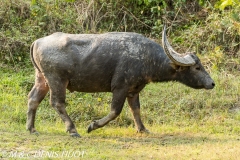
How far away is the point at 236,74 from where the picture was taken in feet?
40.4

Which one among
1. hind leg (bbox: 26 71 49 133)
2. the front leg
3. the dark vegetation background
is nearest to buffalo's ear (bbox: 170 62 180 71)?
the front leg

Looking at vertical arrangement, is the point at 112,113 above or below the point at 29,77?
above

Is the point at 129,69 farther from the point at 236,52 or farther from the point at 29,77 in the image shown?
the point at 236,52

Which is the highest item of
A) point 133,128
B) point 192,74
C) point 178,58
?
point 178,58

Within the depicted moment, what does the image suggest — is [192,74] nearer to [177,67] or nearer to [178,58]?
[177,67]

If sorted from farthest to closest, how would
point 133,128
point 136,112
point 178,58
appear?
point 133,128 → point 136,112 → point 178,58

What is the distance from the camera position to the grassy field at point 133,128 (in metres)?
7.55

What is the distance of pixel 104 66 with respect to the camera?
895 cm

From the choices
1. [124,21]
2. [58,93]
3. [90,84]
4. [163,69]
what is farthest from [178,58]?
[124,21]

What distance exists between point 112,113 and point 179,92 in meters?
3.03

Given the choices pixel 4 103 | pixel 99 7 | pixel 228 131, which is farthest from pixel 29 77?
pixel 228 131

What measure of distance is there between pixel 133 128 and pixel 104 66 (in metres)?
1.59

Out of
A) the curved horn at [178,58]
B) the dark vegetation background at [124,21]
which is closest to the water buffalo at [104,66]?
the curved horn at [178,58]

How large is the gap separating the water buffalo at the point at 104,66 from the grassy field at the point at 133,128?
58cm
